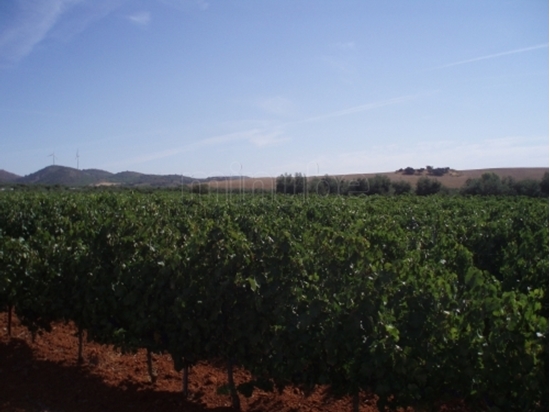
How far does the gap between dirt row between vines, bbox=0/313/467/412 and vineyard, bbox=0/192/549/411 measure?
1.10 ft

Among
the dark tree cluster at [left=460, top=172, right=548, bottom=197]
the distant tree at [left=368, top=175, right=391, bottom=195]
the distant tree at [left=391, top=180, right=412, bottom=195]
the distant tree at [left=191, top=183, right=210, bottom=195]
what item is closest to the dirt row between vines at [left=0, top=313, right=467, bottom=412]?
the distant tree at [left=191, top=183, right=210, bottom=195]

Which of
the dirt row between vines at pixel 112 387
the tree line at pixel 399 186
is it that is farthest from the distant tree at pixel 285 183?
the dirt row between vines at pixel 112 387

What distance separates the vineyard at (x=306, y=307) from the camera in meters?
3.04

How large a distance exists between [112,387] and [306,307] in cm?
258

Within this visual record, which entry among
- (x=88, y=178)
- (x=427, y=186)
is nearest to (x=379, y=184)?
(x=427, y=186)

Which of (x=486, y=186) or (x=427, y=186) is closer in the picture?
(x=486, y=186)

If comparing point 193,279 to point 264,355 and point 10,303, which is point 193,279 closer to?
point 264,355

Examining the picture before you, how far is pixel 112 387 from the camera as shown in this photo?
4945 mm

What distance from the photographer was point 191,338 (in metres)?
4.17

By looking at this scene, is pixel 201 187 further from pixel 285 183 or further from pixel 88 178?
pixel 88 178

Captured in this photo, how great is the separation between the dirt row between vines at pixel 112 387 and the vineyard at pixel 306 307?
33cm

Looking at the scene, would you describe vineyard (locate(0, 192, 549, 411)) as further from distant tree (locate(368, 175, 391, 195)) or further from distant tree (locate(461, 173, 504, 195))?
distant tree (locate(461, 173, 504, 195))

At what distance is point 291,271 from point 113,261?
205 centimetres

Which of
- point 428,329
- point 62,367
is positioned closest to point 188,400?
point 62,367
